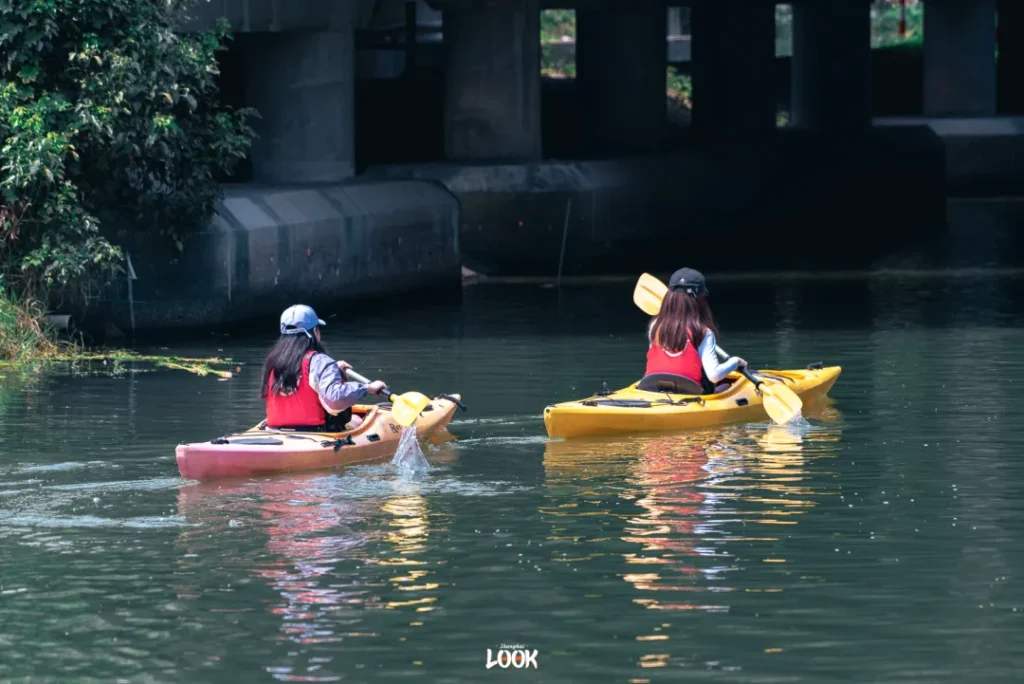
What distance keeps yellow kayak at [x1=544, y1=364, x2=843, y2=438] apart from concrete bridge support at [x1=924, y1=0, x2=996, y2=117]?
33649 mm

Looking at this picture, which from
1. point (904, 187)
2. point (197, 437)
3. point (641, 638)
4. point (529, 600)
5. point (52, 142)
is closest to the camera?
point (641, 638)

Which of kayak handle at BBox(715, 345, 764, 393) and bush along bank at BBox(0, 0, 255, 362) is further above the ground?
bush along bank at BBox(0, 0, 255, 362)

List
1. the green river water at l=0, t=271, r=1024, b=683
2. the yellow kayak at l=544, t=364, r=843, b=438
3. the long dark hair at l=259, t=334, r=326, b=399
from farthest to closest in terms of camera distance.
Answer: the yellow kayak at l=544, t=364, r=843, b=438 < the long dark hair at l=259, t=334, r=326, b=399 < the green river water at l=0, t=271, r=1024, b=683

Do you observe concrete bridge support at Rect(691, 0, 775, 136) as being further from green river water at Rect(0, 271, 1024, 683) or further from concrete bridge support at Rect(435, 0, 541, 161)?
green river water at Rect(0, 271, 1024, 683)

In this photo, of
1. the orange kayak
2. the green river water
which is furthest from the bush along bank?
the orange kayak

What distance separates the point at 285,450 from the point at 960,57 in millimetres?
37833

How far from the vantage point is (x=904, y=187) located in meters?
43.9

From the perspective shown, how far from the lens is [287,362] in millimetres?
13188

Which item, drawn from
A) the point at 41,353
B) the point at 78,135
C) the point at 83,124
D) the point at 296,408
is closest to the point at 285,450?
the point at 296,408

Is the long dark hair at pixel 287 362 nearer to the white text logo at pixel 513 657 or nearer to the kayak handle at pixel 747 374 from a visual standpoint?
the kayak handle at pixel 747 374

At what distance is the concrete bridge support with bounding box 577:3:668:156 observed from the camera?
3594 centimetres

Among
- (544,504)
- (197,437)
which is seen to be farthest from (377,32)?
(544,504)

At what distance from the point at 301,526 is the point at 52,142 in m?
9.73

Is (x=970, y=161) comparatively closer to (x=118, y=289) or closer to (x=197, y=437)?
(x=118, y=289)
